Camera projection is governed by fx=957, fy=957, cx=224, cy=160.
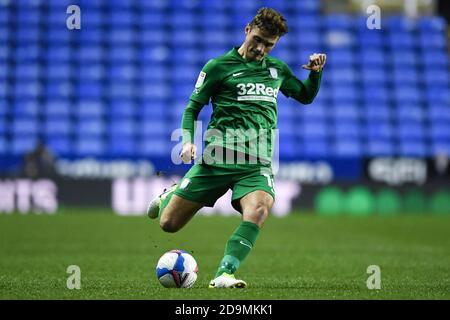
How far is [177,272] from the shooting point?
269 inches

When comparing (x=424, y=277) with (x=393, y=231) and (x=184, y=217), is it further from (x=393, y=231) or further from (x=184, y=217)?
(x=393, y=231)

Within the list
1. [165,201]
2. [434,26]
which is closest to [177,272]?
[165,201]

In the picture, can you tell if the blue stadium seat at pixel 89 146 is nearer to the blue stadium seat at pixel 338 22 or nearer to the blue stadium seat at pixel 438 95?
the blue stadium seat at pixel 338 22

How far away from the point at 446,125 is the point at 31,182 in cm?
1140

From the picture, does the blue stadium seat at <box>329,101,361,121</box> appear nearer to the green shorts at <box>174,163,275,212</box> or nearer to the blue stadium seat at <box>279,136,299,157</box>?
the blue stadium seat at <box>279,136,299,157</box>

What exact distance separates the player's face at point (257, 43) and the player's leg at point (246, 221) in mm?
896

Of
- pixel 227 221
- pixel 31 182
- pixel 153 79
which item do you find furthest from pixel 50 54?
pixel 227 221

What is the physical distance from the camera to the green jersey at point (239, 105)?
23.2 feet

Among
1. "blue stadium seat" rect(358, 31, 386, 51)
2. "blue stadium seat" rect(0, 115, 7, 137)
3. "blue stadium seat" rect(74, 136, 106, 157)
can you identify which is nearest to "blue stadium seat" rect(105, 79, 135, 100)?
"blue stadium seat" rect(74, 136, 106, 157)

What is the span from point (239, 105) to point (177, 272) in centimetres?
132

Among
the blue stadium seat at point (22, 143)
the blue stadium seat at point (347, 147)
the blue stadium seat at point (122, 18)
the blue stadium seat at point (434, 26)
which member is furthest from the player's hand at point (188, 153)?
the blue stadium seat at point (434, 26)

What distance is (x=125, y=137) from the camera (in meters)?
24.4

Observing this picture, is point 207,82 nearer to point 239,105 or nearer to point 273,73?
point 239,105
